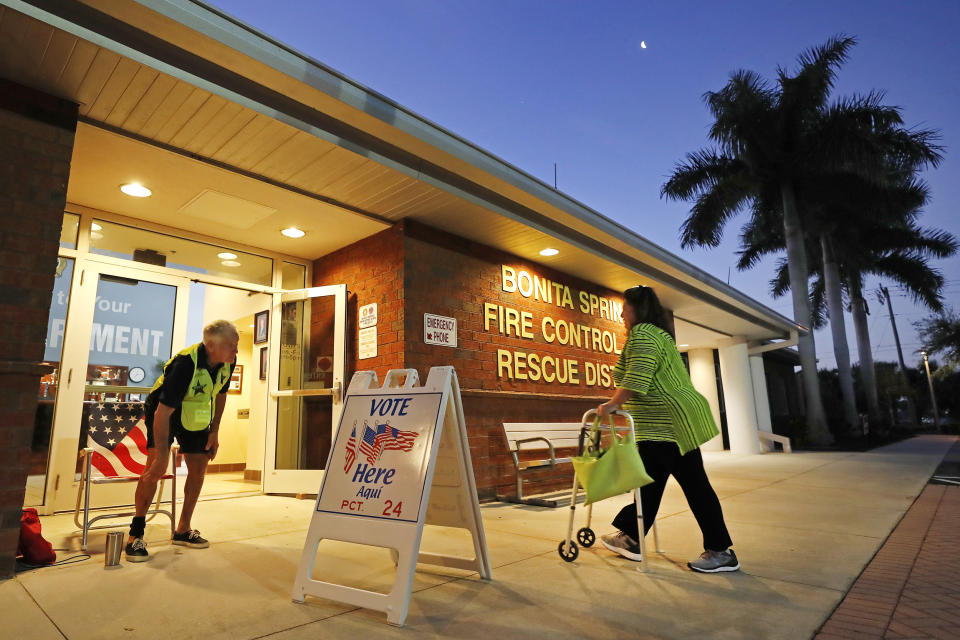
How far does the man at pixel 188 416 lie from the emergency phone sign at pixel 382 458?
1.18 meters

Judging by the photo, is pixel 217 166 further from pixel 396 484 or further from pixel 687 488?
pixel 687 488

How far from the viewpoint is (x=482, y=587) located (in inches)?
104

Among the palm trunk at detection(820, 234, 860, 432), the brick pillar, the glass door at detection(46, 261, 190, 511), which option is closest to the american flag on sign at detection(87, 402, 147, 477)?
the glass door at detection(46, 261, 190, 511)

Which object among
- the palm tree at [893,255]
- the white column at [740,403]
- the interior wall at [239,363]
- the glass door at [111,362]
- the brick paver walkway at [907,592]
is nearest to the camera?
the brick paver walkway at [907,592]

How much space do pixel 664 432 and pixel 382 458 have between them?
5.15 ft

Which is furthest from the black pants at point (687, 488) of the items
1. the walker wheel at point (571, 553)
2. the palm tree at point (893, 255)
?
the palm tree at point (893, 255)

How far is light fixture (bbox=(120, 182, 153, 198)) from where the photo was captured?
15.4 ft

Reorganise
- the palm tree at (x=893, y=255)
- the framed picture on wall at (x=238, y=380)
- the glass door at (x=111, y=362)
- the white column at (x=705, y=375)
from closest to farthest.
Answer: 1. the glass door at (x=111, y=362)
2. the framed picture on wall at (x=238, y=380)
3. the white column at (x=705, y=375)
4. the palm tree at (x=893, y=255)

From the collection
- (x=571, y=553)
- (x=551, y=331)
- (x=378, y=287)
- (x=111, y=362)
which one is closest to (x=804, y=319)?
(x=551, y=331)

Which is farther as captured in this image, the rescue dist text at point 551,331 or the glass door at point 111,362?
the rescue dist text at point 551,331

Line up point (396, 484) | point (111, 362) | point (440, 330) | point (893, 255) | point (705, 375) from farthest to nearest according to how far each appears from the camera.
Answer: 1. point (893, 255)
2. point (705, 375)
3. point (440, 330)
4. point (111, 362)
5. point (396, 484)

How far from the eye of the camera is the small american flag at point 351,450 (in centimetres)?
270

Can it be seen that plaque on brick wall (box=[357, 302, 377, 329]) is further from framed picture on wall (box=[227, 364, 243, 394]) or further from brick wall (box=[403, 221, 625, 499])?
framed picture on wall (box=[227, 364, 243, 394])

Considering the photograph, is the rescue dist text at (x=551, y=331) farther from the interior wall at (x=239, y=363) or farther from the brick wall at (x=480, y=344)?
the interior wall at (x=239, y=363)
